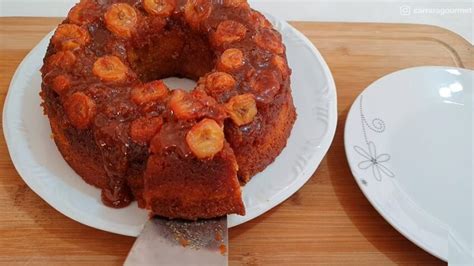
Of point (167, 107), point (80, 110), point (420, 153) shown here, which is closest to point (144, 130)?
point (167, 107)

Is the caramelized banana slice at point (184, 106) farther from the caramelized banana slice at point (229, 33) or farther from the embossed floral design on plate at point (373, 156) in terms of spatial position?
the embossed floral design on plate at point (373, 156)

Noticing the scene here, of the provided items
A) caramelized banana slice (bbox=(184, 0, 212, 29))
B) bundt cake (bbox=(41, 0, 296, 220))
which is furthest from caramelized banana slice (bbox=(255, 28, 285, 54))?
caramelized banana slice (bbox=(184, 0, 212, 29))

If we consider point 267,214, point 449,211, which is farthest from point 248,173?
point 449,211

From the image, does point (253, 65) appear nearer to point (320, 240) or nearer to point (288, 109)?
point (288, 109)

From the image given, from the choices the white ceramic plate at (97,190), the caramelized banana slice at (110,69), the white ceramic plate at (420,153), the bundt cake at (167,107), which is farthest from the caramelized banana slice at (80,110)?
the white ceramic plate at (420,153)

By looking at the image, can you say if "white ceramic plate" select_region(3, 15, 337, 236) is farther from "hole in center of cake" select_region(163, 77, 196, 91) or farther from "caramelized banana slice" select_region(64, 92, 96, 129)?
"hole in center of cake" select_region(163, 77, 196, 91)
